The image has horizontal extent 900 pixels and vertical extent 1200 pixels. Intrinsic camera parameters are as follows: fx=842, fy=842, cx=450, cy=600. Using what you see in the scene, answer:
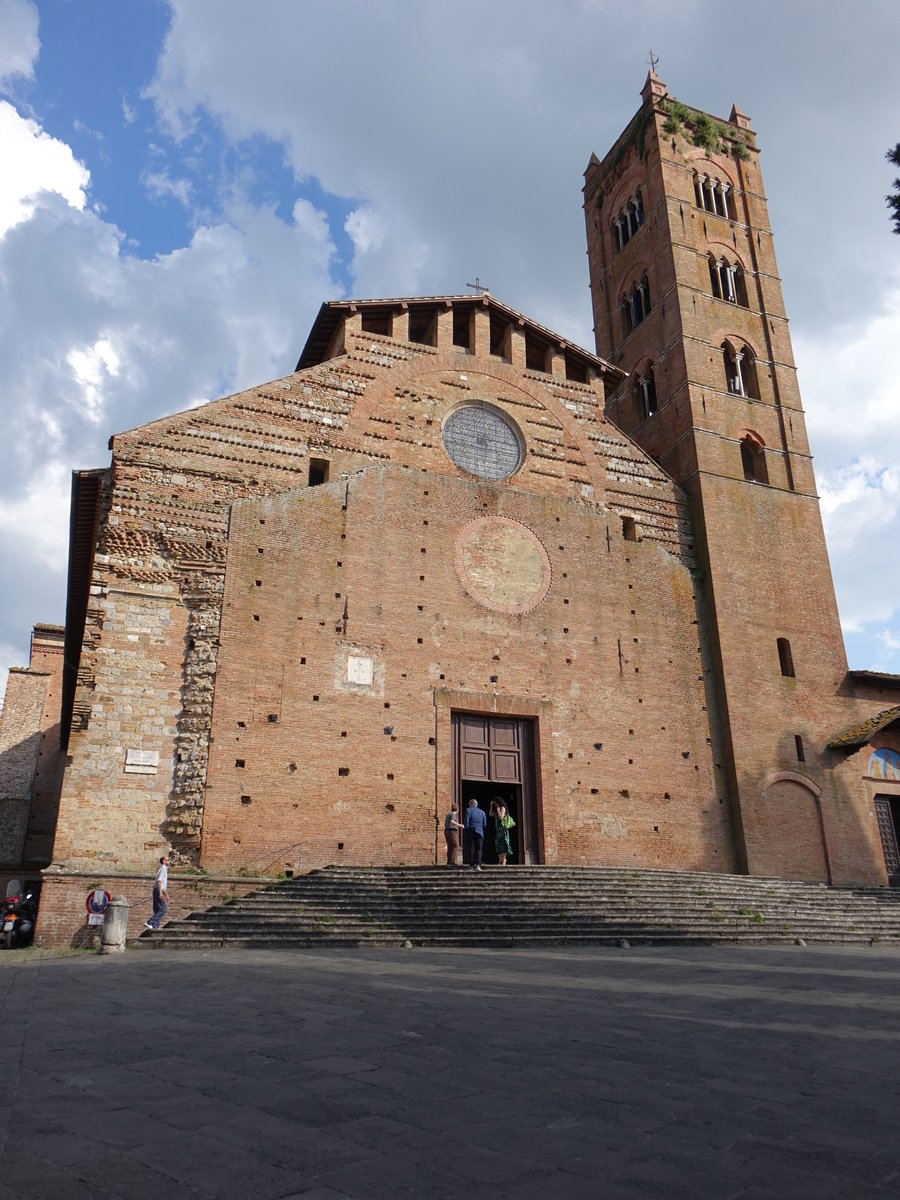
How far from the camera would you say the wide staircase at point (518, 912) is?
39.3 ft

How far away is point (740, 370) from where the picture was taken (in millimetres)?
24922

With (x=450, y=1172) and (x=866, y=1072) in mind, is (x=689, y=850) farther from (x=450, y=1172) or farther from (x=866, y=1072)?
(x=450, y=1172)

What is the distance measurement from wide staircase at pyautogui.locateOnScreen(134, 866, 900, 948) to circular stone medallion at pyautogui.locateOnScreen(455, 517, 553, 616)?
614 centimetres

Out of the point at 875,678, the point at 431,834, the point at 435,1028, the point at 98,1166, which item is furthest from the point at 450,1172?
the point at 875,678

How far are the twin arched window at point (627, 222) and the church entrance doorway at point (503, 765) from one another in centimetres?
1822

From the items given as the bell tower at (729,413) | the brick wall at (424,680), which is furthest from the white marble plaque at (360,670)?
the bell tower at (729,413)

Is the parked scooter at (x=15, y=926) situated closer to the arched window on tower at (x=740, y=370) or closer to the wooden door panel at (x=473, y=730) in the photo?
the wooden door panel at (x=473, y=730)

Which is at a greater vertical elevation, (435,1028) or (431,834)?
(431,834)

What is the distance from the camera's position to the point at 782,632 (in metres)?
21.1

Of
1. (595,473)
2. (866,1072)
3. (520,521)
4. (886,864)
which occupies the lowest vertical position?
(866,1072)

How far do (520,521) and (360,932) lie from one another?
423 inches

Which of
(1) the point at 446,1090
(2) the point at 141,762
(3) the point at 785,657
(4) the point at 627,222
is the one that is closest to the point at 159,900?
(2) the point at 141,762

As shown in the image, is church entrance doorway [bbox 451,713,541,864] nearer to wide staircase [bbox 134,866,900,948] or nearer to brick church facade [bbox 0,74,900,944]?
brick church facade [bbox 0,74,900,944]

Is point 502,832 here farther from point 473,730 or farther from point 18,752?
point 18,752
